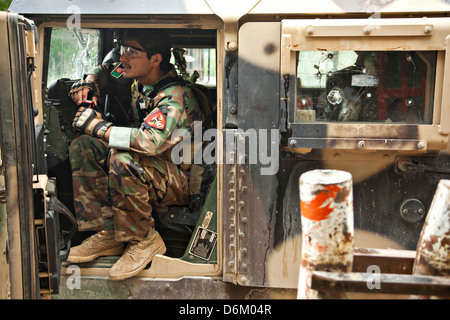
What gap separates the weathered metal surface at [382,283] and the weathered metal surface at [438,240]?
49mm

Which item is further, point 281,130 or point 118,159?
point 118,159

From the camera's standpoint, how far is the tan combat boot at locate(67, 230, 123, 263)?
2.97 meters

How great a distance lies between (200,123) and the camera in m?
3.16

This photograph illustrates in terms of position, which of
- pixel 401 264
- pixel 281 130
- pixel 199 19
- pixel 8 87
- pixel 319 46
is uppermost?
pixel 199 19

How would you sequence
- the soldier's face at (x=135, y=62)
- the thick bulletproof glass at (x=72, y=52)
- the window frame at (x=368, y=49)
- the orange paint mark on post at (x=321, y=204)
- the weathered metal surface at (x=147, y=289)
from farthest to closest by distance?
the soldier's face at (x=135, y=62) < the thick bulletproof glass at (x=72, y=52) < the weathered metal surface at (x=147, y=289) < the window frame at (x=368, y=49) < the orange paint mark on post at (x=321, y=204)

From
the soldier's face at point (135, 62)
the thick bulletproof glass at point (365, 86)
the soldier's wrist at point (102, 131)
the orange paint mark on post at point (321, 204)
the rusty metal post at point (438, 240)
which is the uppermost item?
the soldier's face at point (135, 62)

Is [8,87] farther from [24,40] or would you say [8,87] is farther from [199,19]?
[199,19]

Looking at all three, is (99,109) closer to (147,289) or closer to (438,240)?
(147,289)

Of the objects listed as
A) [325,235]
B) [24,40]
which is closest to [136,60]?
[24,40]

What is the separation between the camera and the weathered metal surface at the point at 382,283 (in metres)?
1.60

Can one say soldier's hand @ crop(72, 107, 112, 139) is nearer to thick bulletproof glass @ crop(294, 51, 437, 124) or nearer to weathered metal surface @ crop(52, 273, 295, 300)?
weathered metal surface @ crop(52, 273, 295, 300)

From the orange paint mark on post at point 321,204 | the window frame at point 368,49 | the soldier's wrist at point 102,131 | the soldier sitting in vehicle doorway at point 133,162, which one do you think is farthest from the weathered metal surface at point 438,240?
the soldier's wrist at point 102,131

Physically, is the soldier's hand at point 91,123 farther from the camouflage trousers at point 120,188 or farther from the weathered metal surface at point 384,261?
the weathered metal surface at point 384,261
